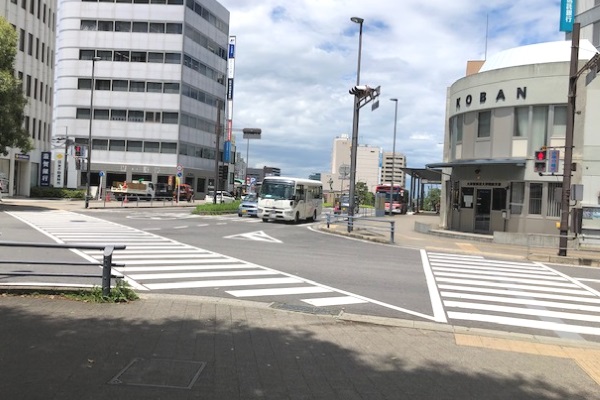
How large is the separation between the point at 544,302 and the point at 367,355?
5953mm

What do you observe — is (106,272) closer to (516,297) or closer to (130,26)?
(516,297)

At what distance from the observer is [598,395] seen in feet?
16.4

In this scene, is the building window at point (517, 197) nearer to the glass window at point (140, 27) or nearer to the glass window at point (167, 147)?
the glass window at point (167, 147)

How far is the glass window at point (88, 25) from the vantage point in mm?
67438

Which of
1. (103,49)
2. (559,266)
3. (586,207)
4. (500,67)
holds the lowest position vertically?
(559,266)

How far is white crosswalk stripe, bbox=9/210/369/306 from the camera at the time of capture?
9.81 meters

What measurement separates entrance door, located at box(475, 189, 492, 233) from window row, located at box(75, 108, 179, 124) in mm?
50180

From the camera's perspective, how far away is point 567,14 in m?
46.1

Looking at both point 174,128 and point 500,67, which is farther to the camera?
point 174,128

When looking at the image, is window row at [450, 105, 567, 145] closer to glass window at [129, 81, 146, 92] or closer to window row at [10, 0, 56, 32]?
window row at [10, 0, 56, 32]

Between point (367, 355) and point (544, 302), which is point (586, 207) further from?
point (367, 355)

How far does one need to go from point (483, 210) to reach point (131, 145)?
5301 centimetres

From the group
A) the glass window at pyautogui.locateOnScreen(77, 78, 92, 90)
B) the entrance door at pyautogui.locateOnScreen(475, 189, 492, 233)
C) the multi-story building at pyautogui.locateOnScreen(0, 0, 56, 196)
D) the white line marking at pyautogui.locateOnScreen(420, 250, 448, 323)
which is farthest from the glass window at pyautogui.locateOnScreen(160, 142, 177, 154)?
the white line marking at pyautogui.locateOnScreen(420, 250, 448, 323)

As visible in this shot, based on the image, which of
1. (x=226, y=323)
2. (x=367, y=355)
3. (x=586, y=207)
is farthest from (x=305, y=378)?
(x=586, y=207)
